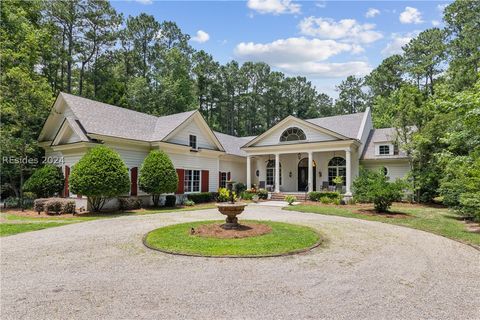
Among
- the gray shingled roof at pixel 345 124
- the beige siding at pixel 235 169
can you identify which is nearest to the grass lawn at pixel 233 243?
the gray shingled roof at pixel 345 124

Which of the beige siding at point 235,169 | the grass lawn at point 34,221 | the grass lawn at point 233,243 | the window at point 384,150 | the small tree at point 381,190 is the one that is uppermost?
the window at point 384,150

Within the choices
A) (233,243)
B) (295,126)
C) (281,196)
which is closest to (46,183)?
(233,243)

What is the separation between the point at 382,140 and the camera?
23641mm

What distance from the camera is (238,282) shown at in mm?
5316

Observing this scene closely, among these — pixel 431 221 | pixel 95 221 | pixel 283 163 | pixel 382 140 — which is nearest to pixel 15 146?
pixel 95 221

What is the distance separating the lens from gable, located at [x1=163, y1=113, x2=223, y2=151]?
20.1 metres

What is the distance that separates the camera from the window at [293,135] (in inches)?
922

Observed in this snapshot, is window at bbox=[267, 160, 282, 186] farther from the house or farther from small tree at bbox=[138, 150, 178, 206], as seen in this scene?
small tree at bbox=[138, 150, 178, 206]

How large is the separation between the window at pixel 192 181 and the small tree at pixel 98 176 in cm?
641

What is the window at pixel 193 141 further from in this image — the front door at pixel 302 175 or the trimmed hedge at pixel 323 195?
the front door at pixel 302 175

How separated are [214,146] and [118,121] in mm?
7569

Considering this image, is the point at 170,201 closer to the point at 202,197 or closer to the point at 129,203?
the point at 129,203

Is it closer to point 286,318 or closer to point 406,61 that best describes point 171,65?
point 406,61

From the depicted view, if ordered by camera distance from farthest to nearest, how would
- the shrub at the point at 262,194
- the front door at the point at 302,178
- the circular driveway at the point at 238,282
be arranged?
the front door at the point at 302,178, the shrub at the point at 262,194, the circular driveway at the point at 238,282
